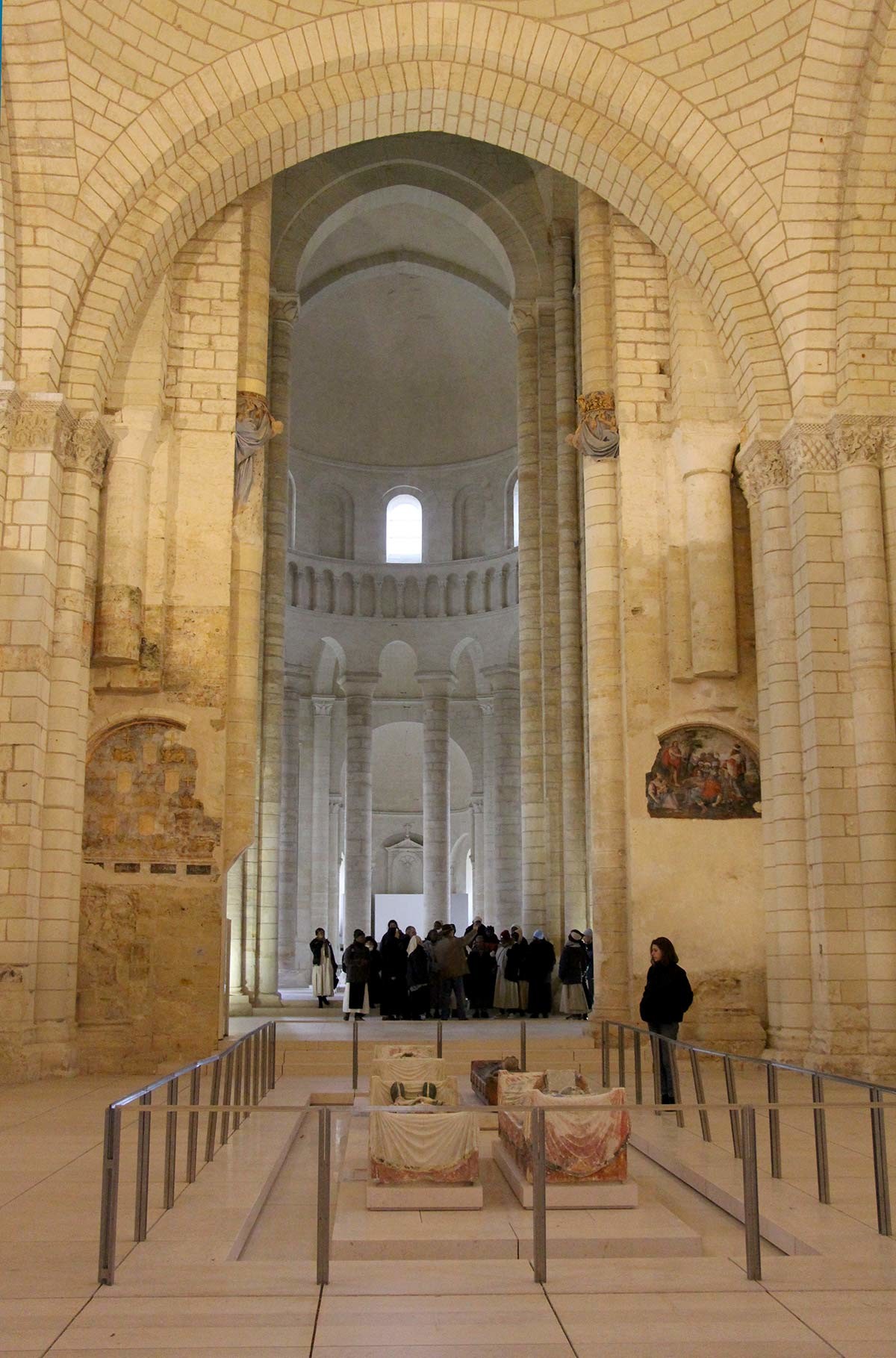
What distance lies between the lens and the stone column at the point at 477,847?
114 ft

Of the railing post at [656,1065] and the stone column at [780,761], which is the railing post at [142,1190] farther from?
the stone column at [780,761]

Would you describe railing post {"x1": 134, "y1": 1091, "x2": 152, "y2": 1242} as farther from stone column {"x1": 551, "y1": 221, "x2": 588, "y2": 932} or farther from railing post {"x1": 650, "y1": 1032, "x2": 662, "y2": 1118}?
stone column {"x1": 551, "y1": 221, "x2": 588, "y2": 932}

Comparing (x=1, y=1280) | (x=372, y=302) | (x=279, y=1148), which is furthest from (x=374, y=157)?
(x=1, y=1280)

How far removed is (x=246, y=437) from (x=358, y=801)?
1661 centimetres

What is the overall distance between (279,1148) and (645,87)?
11968 mm

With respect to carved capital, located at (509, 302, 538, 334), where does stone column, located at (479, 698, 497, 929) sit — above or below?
below

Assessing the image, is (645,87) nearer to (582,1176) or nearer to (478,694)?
(582,1176)

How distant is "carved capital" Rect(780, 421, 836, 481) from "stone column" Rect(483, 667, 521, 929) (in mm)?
17571

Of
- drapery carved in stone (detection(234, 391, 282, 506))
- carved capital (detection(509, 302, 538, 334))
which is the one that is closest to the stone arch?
drapery carved in stone (detection(234, 391, 282, 506))

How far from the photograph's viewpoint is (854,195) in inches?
559

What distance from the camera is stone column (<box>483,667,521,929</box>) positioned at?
3138 centimetres

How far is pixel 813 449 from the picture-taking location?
1400 centimetres

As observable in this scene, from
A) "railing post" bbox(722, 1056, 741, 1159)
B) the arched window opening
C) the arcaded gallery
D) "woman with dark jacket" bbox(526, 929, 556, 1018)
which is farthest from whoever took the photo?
the arched window opening

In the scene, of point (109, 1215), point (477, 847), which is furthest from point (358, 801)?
point (109, 1215)
